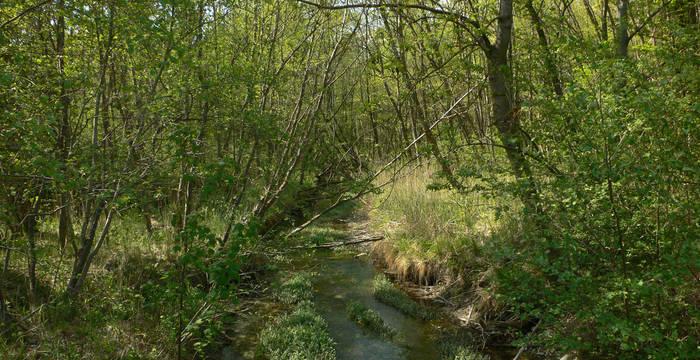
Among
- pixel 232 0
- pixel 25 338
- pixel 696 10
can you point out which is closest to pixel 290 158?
pixel 232 0

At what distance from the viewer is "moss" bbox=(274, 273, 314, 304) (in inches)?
270

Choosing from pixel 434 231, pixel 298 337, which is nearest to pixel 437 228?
pixel 434 231

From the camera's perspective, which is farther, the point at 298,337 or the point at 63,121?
the point at 298,337

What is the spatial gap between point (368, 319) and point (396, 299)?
0.83 metres

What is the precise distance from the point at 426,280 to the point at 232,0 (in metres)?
5.51

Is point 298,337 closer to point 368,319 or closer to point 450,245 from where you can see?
point 368,319

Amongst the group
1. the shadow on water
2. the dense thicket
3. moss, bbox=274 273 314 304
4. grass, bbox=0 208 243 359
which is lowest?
the shadow on water

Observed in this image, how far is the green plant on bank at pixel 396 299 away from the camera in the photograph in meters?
6.21

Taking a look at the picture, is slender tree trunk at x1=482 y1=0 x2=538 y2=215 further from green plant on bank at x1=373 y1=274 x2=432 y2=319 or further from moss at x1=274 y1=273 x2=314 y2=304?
moss at x1=274 y1=273 x2=314 y2=304

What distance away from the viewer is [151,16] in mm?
4859

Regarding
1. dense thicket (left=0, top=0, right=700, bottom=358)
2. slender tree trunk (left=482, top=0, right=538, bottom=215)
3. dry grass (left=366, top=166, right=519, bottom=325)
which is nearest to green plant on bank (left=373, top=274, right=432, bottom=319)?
dry grass (left=366, top=166, right=519, bottom=325)

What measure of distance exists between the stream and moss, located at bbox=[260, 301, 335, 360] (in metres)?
0.20

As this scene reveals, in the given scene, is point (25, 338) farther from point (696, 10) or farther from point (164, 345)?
point (696, 10)

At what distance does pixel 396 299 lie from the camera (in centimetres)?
664
